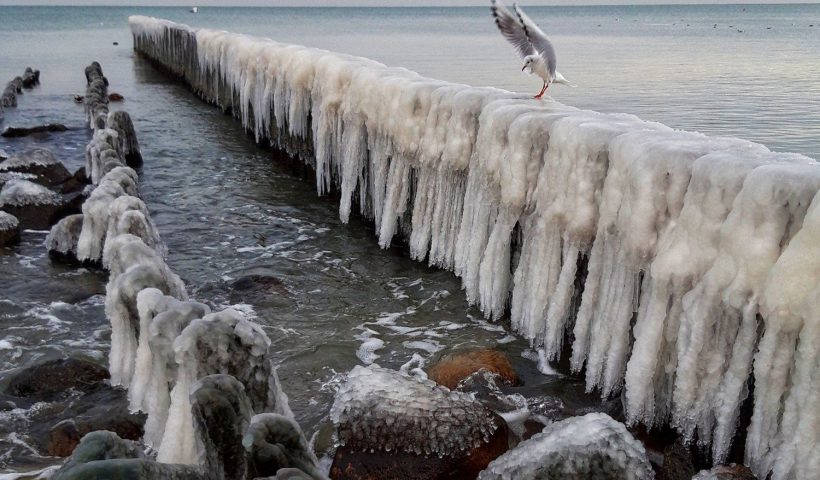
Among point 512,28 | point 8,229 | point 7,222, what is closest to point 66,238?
point 8,229

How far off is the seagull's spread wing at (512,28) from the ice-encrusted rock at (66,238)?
258 inches

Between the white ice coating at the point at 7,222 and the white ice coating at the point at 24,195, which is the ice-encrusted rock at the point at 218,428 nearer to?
the white ice coating at the point at 7,222

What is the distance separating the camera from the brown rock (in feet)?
20.5

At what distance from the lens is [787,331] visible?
4.13 m

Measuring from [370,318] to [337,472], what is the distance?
3.19m

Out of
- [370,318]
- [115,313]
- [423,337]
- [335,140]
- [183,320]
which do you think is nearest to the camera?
[183,320]

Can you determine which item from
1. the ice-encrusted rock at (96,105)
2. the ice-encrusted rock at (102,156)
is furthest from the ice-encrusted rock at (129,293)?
the ice-encrusted rock at (96,105)

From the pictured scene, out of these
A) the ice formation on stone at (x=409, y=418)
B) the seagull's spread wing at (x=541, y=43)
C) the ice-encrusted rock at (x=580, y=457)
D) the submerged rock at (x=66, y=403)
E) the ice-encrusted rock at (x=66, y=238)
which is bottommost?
the submerged rock at (x=66, y=403)

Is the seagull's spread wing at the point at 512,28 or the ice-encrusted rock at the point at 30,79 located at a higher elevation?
the seagull's spread wing at the point at 512,28

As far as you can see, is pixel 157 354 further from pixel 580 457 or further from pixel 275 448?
pixel 580 457

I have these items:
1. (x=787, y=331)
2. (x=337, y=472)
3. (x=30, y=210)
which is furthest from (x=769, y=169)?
(x=30, y=210)

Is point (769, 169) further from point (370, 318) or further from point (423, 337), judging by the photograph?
point (370, 318)

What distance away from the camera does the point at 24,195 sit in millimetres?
11695

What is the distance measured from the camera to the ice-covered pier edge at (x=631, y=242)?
13.8 feet
